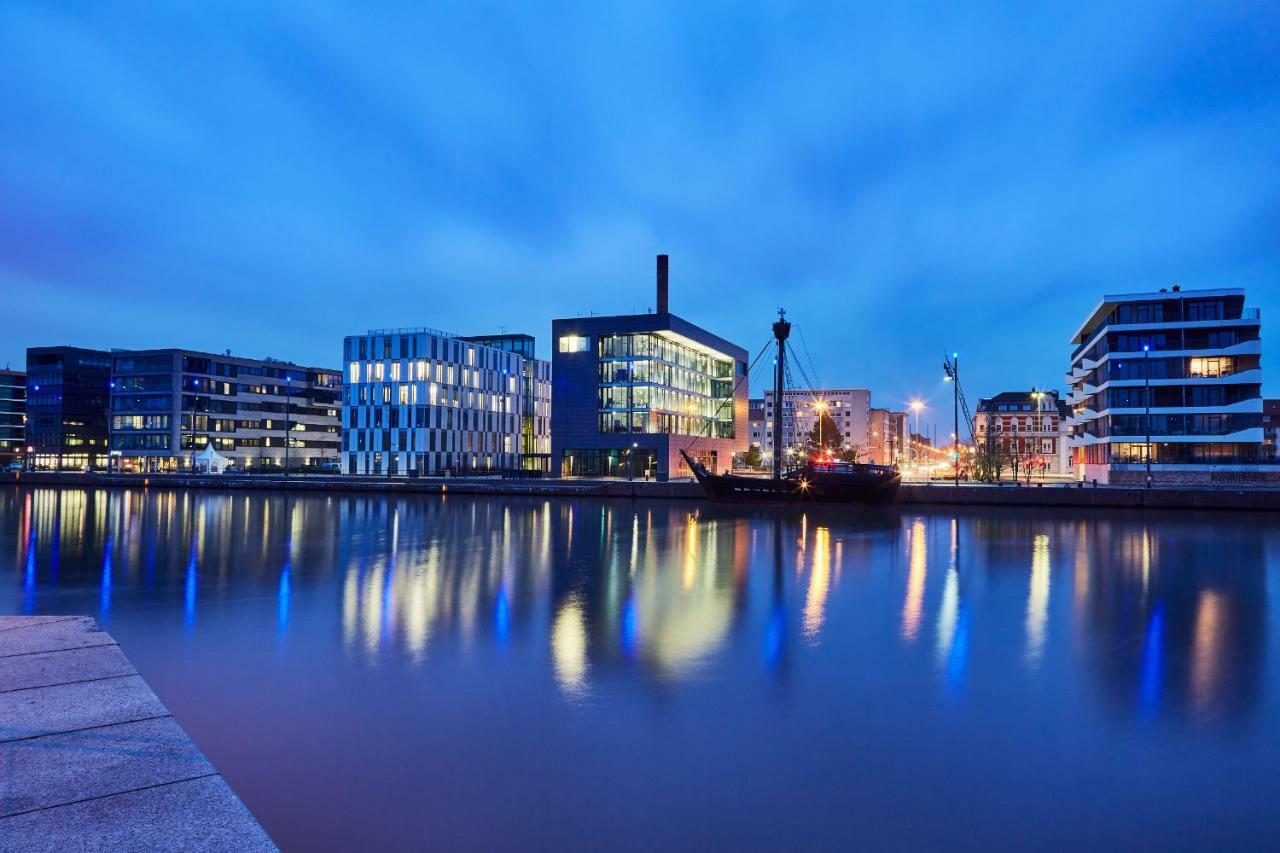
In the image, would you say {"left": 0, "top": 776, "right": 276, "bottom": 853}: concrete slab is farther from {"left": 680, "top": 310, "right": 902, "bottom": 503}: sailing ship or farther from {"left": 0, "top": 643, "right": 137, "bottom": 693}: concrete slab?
{"left": 680, "top": 310, "right": 902, "bottom": 503}: sailing ship

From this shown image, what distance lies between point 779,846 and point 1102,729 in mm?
6403

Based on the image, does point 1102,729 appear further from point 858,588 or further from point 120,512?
point 120,512

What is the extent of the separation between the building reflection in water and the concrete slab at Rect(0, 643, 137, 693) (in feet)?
13.4

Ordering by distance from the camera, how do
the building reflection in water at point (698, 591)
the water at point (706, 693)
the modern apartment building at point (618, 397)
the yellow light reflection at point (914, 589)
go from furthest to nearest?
the modern apartment building at point (618, 397) < the yellow light reflection at point (914, 589) < the building reflection in water at point (698, 591) < the water at point (706, 693)

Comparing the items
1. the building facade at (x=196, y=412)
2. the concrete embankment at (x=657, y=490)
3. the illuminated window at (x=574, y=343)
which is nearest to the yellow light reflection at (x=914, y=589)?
the concrete embankment at (x=657, y=490)

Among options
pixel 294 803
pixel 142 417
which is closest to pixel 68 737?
pixel 294 803

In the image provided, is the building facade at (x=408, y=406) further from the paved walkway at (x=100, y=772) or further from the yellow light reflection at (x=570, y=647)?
the paved walkway at (x=100, y=772)

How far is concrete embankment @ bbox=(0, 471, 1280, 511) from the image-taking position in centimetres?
5988

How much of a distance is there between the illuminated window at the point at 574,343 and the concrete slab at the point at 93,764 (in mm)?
92709

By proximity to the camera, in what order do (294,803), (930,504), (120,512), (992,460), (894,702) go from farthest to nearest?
1. (992,460)
2. (930,504)
3. (120,512)
4. (894,702)
5. (294,803)

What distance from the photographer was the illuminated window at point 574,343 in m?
100

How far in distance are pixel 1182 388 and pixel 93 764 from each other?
304 feet

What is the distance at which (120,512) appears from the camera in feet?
169

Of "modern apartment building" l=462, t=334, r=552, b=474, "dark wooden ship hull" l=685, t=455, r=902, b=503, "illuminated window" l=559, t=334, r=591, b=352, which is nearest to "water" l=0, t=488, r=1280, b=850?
"dark wooden ship hull" l=685, t=455, r=902, b=503
